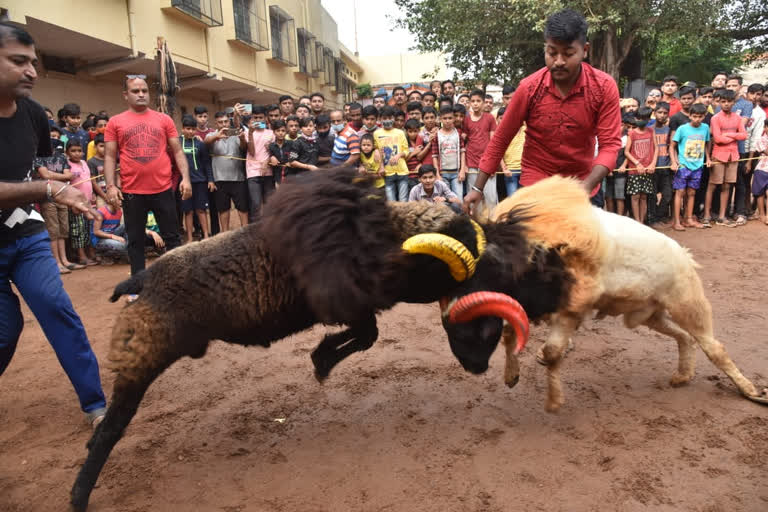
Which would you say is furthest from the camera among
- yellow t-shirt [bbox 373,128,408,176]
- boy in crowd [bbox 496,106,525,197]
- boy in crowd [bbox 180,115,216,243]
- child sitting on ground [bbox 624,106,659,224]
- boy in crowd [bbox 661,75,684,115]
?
boy in crowd [bbox 661,75,684,115]

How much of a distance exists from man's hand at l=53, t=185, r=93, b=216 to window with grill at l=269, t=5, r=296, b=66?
66.3 feet

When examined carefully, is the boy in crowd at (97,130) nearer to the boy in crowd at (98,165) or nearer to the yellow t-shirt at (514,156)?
the boy in crowd at (98,165)

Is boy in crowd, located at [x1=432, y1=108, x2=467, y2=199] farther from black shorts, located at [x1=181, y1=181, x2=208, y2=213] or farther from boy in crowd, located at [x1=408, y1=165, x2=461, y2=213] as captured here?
black shorts, located at [x1=181, y1=181, x2=208, y2=213]

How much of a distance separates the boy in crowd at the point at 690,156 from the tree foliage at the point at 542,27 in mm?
6225

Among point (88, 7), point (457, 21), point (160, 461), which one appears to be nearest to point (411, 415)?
point (160, 461)

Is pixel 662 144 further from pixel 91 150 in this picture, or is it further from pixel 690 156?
pixel 91 150

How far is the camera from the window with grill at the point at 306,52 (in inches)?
992

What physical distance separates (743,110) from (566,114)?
826 centimetres

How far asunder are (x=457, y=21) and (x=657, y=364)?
16.1 metres

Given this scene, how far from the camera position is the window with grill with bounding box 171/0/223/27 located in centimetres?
1389

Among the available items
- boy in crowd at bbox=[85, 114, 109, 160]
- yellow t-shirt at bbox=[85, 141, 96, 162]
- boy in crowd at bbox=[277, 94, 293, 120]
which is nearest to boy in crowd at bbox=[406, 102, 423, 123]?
boy in crowd at bbox=[277, 94, 293, 120]

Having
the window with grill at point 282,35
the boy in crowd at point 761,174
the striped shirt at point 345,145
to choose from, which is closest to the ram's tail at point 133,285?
the striped shirt at point 345,145

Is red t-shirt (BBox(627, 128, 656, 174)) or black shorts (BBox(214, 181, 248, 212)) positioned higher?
red t-shirt (BBox(627, 128, 656, 174))

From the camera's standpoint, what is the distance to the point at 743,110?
31.4ft
